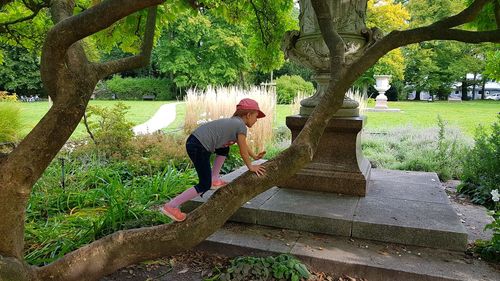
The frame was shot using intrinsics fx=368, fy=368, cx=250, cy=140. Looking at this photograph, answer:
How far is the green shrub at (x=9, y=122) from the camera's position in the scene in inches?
306

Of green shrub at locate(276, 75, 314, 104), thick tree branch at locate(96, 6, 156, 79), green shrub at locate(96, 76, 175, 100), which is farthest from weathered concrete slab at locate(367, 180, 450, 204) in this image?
green shrub at locate(96, 76, 175, 100)

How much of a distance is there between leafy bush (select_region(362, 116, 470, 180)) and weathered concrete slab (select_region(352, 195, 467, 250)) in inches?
127

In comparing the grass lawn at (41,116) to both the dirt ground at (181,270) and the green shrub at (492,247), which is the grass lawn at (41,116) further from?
the green shrub at (492,247)

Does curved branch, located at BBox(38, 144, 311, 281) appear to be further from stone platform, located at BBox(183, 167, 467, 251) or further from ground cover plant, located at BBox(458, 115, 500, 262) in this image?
ground cover plant, located at BBox(458, 115, 500, 262)

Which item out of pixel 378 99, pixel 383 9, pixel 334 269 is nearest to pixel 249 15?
pixel 334 269

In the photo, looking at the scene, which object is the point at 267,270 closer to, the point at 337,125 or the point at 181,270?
the point at 181,270

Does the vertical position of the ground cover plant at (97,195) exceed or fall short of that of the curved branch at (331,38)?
it falls short

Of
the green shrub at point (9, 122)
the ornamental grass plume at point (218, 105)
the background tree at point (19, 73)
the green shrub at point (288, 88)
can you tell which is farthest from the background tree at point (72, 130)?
the background tree at point (19, 73)

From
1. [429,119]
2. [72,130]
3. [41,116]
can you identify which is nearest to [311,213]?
[72,130]

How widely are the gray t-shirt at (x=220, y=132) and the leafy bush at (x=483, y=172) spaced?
3924mm

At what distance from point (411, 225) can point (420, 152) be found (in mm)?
4710

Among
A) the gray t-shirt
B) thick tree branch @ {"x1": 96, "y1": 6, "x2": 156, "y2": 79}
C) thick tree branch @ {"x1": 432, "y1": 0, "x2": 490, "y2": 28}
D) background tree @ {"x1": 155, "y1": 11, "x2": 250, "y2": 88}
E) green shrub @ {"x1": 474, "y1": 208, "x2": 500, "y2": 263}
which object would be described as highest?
background tree @ {"x1": 155, "y1": 11, "x2": 250, "y2": 88}

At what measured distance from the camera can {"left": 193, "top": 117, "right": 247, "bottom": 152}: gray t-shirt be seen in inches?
120

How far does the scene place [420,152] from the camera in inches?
297
